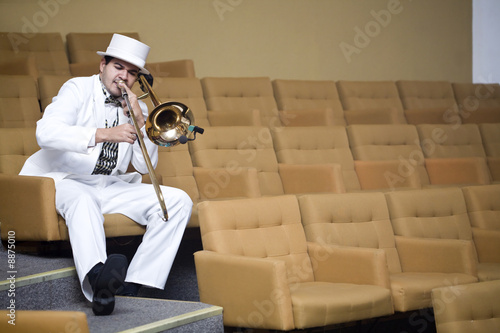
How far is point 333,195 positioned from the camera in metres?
3.18

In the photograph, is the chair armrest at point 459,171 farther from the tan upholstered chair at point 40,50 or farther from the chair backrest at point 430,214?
the tan upholstered chair at point 40,50

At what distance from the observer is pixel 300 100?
5.12 m

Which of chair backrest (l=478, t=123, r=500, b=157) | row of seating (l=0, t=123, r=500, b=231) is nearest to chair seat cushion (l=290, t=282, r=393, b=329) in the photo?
row of seating (l=0, t=123, r=500, b=231)

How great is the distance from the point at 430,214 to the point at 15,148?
6.92 ft

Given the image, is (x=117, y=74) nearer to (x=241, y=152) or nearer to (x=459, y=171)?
(x=241, y=152)

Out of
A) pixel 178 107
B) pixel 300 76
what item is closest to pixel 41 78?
pixel 178 107

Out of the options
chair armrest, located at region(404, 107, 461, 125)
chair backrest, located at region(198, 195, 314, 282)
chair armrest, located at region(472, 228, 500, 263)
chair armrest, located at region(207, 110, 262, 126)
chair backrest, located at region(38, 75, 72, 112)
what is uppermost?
chair backrest, located at region(38, 75, 72, 112)

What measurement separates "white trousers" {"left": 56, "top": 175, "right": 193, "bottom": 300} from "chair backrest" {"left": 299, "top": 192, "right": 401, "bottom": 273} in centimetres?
62

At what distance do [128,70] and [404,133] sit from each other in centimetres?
223

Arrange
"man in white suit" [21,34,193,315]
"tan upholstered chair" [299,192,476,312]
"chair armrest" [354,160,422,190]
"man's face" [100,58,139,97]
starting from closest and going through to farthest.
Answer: "man in white suit" [21,34,193,315] < "man's face" [100,58,139,97] < "tan upholstered chair" [299,192,476,312] < "chair armrest" [354,160,422,190]

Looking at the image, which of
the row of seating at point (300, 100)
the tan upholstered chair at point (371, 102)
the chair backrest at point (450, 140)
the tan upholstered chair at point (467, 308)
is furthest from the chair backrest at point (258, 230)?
the tan upholstered chair at point (371, 102)

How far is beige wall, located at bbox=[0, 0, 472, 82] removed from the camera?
555cm

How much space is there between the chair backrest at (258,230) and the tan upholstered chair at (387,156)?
1185 mm

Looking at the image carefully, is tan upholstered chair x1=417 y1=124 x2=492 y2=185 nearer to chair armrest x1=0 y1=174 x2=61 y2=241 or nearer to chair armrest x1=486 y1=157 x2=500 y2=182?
chair armrest x1=486 y1=157 x2=500 y2=182
